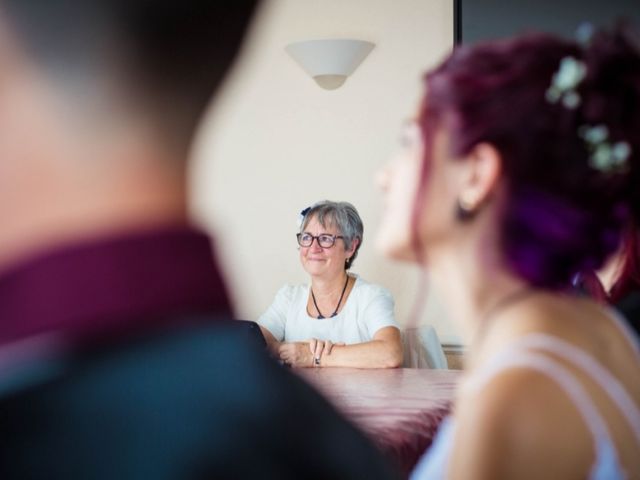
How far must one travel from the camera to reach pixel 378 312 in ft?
13.2

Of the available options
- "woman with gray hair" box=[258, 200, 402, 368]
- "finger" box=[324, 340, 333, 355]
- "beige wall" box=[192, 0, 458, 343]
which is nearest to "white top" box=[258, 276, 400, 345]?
"woman with gray hair" box=[258, 200, 402, 368]

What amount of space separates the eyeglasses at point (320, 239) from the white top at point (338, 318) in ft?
0.60

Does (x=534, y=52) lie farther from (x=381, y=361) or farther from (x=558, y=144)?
(x=381, y=361)

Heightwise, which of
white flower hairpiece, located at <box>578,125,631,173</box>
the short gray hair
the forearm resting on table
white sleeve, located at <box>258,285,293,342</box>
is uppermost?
white flower hairpiece, located at <box>578,125,631,173</box>

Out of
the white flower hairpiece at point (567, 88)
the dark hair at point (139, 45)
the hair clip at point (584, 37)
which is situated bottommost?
the dark hair at point (139, 45)

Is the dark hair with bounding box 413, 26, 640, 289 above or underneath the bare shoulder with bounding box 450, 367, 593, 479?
above

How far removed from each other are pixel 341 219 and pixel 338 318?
0.42 m

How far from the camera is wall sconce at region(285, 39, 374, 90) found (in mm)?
4859

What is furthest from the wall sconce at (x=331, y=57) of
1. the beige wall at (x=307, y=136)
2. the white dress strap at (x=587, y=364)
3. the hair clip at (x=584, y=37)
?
the white dress strap at (x=587, y=364)

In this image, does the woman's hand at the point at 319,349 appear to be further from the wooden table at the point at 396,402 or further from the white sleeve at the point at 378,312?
the white sleeve at the point at 378,312

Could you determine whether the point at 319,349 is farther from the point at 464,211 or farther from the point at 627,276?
the point at 464,211

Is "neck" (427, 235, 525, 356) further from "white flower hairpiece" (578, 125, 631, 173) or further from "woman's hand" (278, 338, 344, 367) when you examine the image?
"woman's hand" (278, 338, 344, 367)

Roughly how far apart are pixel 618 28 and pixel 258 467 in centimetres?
107

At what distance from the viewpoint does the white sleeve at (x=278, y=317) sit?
4.32m
